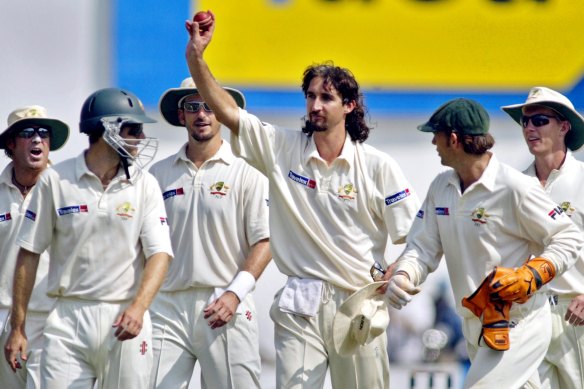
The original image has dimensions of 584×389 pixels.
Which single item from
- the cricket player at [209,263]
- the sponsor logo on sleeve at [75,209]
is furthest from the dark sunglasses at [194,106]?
the sponsor logo on sleeve at [75,209]

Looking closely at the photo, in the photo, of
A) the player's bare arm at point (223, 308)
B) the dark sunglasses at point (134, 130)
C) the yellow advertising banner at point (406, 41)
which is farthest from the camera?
the yellow advertising banner at point (406, 41)

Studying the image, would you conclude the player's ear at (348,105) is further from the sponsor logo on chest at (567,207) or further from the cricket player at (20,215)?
the cricket player at (20,215)

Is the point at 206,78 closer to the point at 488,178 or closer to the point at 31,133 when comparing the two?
the point at 488,178

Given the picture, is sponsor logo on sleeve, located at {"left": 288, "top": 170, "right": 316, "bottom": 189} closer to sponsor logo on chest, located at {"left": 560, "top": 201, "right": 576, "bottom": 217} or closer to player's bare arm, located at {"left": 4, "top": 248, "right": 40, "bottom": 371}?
player's bare arm, located at {"left": 4, "top": 248, "right": 40, "bottom": 371}

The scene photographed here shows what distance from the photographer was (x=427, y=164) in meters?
11.6

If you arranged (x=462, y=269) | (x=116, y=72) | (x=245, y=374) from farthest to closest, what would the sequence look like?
(x=116, y=72)
(x=245, y=374)
(x=462, y=269)

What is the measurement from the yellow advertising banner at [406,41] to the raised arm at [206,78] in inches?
116

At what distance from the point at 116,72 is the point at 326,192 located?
9.92 ft

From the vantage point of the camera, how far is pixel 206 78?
8305mm

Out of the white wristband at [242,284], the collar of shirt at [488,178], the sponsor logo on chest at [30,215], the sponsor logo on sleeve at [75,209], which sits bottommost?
the white wristband at [242,284]

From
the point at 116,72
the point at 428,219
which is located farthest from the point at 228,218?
the point at 116,72

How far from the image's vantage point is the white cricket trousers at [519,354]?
7.96 m

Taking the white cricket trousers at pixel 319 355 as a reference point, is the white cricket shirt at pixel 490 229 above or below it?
above

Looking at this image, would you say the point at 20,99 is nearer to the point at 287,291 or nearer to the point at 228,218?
the point at 228,218
